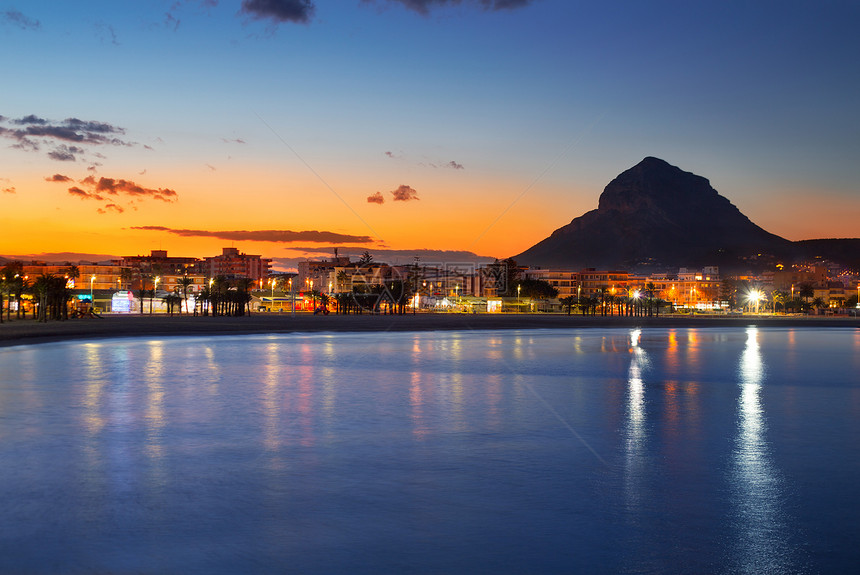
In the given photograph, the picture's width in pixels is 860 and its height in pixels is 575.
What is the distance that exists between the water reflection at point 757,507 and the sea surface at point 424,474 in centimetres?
4

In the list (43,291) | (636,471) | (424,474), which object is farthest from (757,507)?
(43,291)

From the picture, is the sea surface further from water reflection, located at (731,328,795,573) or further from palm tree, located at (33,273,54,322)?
palm tree, located at (33,273,54,322)

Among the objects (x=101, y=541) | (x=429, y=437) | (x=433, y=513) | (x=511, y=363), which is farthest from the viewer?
(x=511, y=363)

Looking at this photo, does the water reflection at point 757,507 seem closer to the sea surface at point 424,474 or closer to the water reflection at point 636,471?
the sea surface at point 424,474

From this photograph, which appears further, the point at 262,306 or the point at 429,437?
the point at 262,306

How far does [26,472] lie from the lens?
31.7 ft

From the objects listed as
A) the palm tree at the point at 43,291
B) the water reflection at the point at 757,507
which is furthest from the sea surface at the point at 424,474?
the palm tree at the point at 43,291

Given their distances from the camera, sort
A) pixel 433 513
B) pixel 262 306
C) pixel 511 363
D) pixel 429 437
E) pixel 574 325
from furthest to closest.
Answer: pixel 262 306
pixel 574 325
pixel 511 363
pixel 429 437
pixel 433 513

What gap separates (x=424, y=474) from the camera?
9.77 meters

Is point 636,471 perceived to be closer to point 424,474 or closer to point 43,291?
point 424,474

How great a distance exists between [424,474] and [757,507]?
405 cm

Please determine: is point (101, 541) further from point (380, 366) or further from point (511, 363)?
point (511, 363)

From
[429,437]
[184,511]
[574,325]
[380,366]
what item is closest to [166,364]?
[380,366]

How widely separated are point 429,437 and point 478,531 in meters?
5.29
